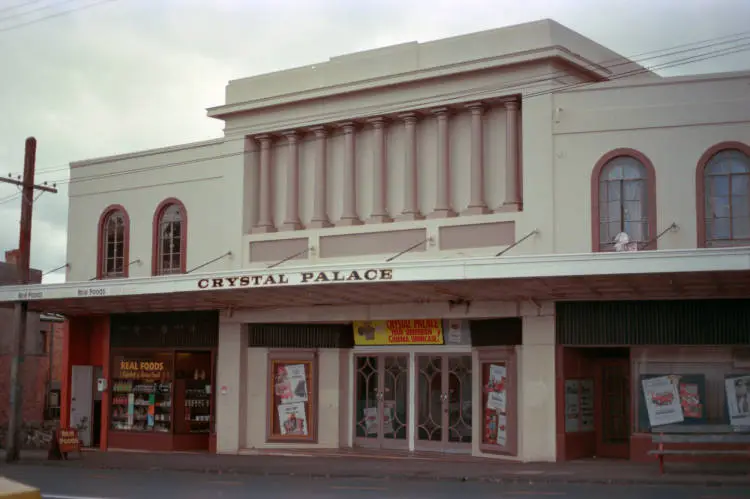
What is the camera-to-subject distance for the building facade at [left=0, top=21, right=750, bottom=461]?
22422 millimetres

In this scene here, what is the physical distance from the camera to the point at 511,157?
24.5 meters

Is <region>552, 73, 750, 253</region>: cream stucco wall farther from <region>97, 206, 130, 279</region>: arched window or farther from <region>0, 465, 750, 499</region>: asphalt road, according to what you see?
<region>97, 206, 130, 279</region>: arched window

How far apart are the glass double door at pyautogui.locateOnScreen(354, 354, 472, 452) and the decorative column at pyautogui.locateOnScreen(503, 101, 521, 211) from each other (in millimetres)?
4049

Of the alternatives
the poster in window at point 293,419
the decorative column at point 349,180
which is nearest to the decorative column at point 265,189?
the decorative column at point 349,180

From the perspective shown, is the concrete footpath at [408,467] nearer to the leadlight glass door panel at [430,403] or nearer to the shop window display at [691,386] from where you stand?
the leadlight glass door panel at [430,403]

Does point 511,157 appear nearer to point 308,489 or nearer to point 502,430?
point 502,430

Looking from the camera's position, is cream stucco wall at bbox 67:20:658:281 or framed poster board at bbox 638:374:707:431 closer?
framed poster board at bbox 638:374:707:431

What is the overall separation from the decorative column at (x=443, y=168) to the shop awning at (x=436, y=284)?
2.12 m

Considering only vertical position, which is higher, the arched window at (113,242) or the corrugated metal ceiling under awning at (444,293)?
the arched window at (113,242)

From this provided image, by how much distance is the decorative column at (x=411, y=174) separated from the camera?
2581 centimetres

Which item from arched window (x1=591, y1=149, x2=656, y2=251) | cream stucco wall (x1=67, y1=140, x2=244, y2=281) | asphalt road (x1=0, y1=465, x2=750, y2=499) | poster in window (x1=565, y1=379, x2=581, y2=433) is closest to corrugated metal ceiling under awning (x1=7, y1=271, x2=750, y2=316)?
arched window (x1=591, y1=149, x2=656, y2=251)

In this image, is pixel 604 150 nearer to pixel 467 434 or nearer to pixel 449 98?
pixel 449 98

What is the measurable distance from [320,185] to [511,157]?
17.4 feet

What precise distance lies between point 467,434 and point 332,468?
3820 mm
